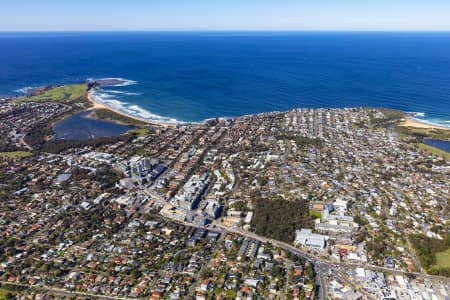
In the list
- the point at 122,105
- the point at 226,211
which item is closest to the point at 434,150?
the point at 226,211

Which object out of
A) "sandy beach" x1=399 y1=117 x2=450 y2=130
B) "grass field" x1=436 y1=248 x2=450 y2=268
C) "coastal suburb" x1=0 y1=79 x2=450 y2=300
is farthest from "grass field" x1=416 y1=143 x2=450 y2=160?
"grass field" x1=436 y1=248 x2=450 y2=268

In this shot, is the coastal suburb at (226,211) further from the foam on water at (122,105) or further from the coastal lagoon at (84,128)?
the foam on water at (122,105)

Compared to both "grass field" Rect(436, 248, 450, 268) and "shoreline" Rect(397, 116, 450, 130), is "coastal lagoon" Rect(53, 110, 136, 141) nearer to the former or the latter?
"grass field" Rect(436, 248, 450, 268)

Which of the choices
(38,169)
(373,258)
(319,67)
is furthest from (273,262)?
(319,67)

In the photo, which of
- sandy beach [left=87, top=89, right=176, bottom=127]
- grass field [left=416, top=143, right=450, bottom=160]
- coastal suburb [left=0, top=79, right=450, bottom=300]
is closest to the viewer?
coastal suburb [left=0, top=79, right=450, bottom=300]

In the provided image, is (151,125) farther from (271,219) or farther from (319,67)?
(319,67)

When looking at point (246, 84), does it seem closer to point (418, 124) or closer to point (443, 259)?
point (418, 124)

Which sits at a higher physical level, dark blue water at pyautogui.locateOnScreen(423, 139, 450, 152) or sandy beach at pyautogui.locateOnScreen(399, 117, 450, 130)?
sandy beach at pyautogui.locateOnScreen(399, 117, 450, 130)
